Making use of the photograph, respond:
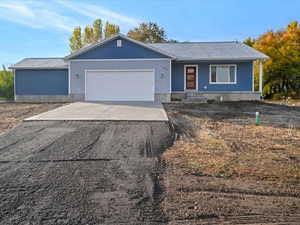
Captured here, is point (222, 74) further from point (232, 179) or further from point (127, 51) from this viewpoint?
point (232, 179)

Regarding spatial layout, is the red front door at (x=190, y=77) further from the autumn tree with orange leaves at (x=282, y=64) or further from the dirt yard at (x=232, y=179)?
the dirt yard at (x=232, y=179)

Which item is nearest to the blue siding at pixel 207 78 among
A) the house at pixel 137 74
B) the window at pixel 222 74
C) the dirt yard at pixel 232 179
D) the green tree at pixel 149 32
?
the house at pixel 137 74

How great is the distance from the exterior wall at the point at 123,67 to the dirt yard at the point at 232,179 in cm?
963

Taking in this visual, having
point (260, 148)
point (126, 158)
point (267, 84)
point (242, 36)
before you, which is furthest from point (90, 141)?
point (242, 36)

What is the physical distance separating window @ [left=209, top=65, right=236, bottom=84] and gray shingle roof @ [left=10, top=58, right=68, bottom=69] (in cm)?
1089

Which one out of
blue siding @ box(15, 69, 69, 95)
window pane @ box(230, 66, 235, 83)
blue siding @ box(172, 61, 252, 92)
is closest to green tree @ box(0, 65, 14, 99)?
blue siding @ box(15, 69, 69, 95)

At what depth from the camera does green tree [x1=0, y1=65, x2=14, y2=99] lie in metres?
Result: 24.4

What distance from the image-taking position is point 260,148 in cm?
615

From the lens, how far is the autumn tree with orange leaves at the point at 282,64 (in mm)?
24250

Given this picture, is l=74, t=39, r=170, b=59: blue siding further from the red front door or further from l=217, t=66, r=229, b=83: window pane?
l=217, t=66, r=229, b=83: window pane

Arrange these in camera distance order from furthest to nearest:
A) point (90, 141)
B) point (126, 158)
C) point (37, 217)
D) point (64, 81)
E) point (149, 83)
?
point (64, 81), point (149, 83), point (90, 141), point (126, 158), point (37, 217)

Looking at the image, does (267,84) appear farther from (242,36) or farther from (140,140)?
(140,140)

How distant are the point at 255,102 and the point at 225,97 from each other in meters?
2.00

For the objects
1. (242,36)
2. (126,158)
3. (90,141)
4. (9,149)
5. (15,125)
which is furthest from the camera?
(242,36)
